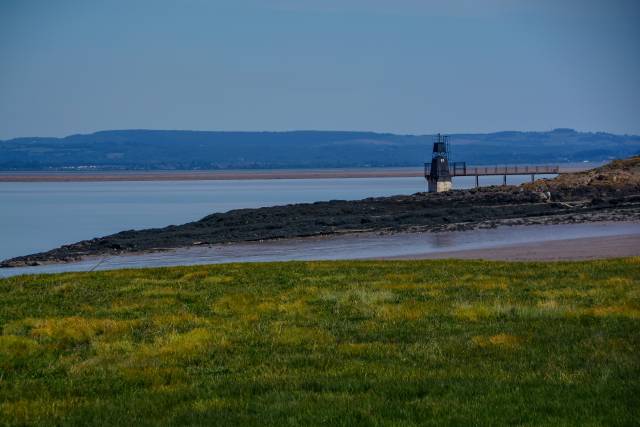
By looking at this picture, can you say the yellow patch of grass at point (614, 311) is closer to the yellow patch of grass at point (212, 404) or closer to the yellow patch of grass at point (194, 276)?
the yellow patch of grass at point (212, 404)

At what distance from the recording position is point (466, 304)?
60.5 feet

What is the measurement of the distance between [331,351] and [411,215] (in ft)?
141

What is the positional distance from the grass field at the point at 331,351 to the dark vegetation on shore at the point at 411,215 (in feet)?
79.1

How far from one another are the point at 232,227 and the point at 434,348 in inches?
1578

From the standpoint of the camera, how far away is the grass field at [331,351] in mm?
11062

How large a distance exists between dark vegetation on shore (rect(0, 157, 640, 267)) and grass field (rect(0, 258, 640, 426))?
2411 centimetres

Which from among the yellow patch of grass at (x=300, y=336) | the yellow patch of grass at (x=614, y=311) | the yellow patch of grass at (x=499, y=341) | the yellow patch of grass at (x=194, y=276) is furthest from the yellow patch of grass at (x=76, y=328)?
the yellow patch of grass at (x=614, y=311)

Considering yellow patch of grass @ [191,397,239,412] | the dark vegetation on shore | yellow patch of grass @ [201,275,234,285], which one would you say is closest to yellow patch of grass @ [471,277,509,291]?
yellow patch of grass @ [201,275,234,285]

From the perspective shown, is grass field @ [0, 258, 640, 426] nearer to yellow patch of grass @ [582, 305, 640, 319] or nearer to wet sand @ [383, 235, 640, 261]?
yellow patch of grass @ [582, 305, 640, 319]

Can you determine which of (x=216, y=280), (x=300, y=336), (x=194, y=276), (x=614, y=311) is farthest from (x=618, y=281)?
(x=194, y=276)

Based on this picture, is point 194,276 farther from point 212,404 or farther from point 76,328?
point 212,404

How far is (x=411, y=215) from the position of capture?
5712 cm

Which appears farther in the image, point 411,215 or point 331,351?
point 411,215

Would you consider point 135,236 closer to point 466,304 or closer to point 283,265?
point 283,265
